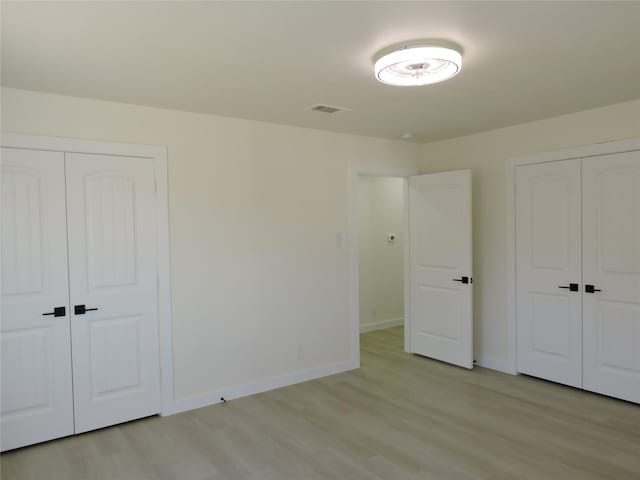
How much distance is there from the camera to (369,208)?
6.47 metres

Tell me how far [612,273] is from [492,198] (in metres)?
1.29

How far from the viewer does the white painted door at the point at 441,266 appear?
4605mm

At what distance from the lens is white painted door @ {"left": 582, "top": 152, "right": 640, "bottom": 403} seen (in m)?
3.62

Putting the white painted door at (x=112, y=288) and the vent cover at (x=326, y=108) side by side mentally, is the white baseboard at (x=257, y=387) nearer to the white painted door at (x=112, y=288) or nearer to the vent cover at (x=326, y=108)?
the white painted door at (x=112, y=288)

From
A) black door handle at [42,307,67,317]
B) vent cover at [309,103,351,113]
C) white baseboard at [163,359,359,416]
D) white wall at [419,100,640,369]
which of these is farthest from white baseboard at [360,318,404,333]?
black door handle at [42,307,67,317]

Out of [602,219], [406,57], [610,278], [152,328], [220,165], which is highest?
[406,57]

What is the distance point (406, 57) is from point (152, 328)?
8.83 ft

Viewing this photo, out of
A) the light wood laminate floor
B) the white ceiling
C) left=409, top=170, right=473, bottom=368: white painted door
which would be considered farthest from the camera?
left=409, top=170, right=473, bottom=368: white painted door

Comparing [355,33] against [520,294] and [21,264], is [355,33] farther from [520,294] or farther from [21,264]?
[520,294]

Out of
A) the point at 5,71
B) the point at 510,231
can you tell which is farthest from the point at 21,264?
the point at 510,231

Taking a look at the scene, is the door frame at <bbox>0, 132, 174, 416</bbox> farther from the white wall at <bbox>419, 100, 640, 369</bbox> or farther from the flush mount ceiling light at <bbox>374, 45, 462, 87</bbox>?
the white wall at <bbox>419, 100, 640, 369</bbox>

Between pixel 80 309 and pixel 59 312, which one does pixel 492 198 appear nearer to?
pixel 80 309

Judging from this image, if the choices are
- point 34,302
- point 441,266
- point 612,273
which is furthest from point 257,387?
point 612,273

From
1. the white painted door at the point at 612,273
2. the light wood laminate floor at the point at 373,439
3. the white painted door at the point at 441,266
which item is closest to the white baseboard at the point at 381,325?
the white painted door at the point at 441,266
